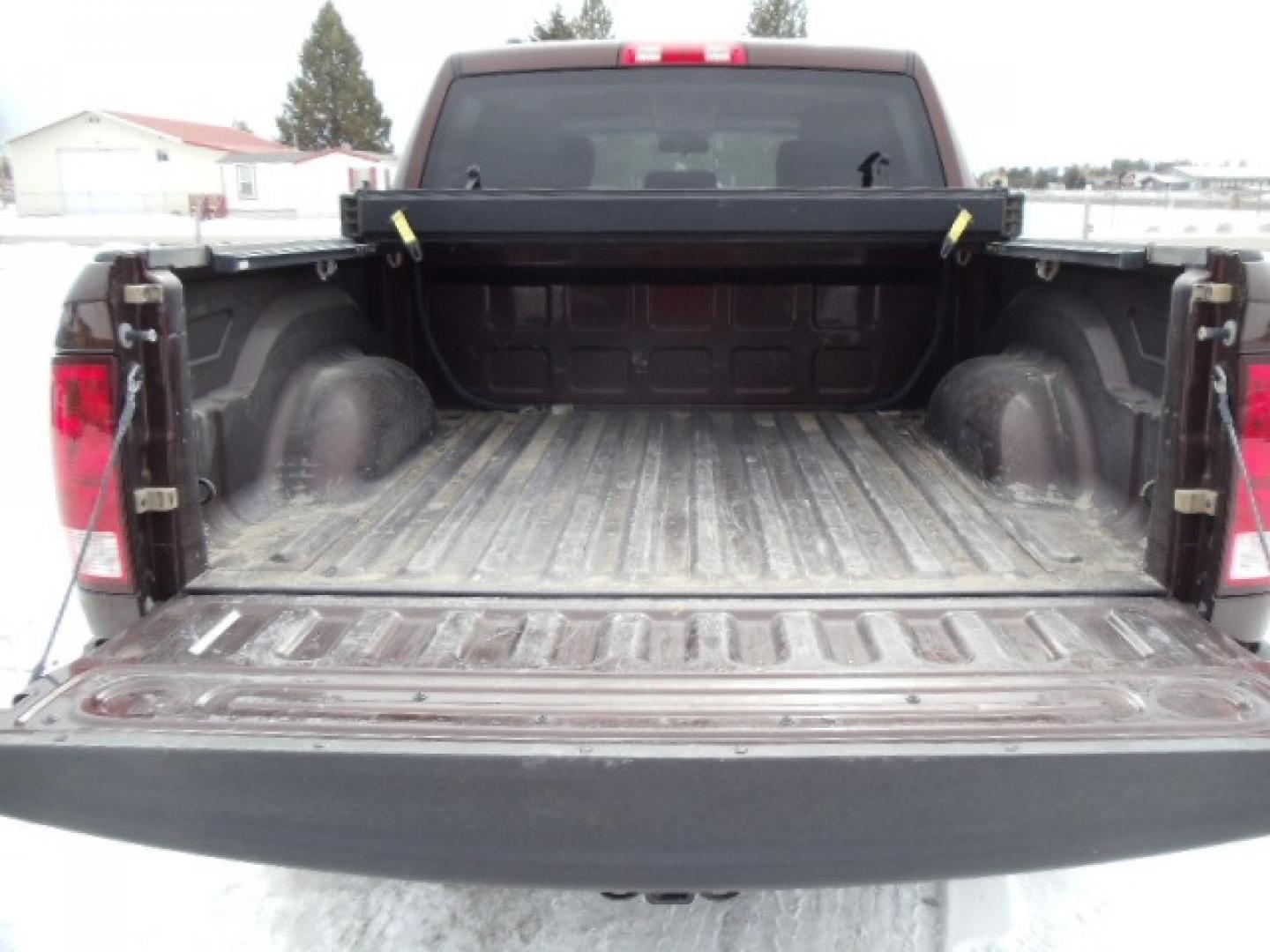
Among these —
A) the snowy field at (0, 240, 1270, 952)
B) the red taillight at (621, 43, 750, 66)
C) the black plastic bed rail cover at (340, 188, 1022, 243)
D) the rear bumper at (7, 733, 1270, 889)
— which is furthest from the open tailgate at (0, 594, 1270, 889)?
the red taillight at (621, 43, 750, 66)

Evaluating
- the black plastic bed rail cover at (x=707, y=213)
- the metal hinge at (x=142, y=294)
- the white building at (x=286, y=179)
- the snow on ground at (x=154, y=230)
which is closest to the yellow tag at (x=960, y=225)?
the black plastic bed rail cover at (x=707, y=213)

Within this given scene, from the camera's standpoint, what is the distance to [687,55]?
3.94 m

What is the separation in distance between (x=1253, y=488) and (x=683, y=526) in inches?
52.4

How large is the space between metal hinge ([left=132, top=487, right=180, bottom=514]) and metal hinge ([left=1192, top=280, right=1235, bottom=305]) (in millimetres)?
2073

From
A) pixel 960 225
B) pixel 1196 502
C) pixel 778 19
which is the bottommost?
pixel 1196 502

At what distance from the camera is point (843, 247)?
3869 mm

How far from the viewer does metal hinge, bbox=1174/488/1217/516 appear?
7.64 ft

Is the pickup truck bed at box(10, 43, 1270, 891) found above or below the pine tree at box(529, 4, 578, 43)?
below

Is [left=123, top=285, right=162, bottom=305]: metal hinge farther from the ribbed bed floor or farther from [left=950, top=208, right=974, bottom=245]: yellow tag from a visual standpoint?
[left=950, top=208, right=974, bottom=245]: yellow tag

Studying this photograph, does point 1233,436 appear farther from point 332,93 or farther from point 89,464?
point 332,93

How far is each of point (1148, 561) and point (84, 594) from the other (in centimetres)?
225

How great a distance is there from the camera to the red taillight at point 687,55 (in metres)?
3.94

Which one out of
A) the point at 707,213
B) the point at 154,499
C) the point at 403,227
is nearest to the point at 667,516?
the point at 707,213

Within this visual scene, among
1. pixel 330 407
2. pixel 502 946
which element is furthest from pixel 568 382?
pixel 502 946
